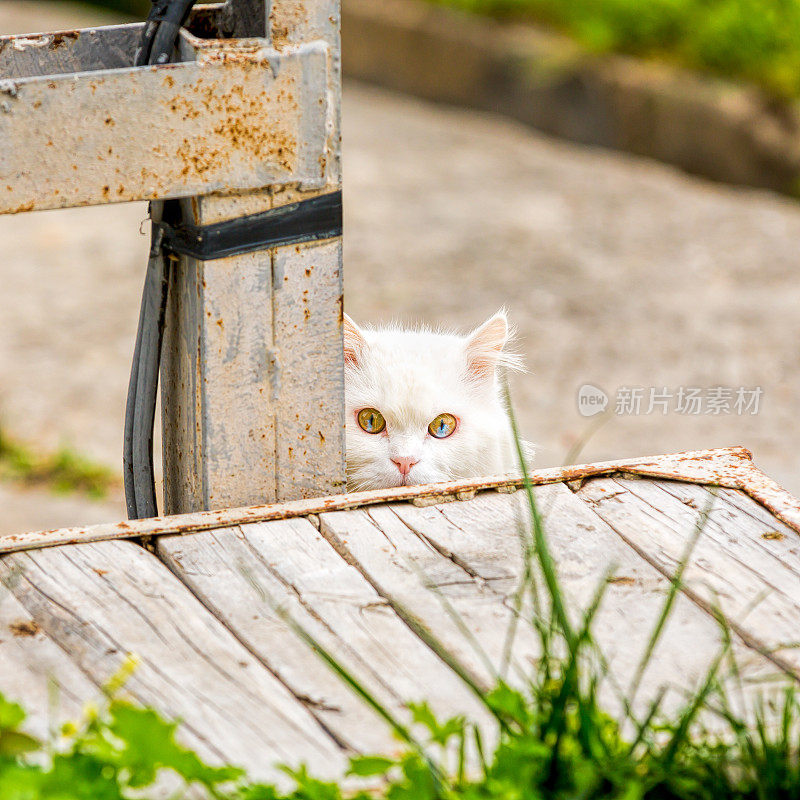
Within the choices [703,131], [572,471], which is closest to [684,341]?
[703,131]

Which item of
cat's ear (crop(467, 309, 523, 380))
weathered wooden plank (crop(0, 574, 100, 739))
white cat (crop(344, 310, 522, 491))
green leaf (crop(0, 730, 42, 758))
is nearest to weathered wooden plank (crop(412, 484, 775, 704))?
white cat (crop(344, 310, 522, 491))

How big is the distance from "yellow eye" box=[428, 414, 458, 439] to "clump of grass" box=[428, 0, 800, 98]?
6.06m

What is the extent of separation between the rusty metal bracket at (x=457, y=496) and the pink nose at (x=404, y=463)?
23 centimetres

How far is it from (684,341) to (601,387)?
0.67 metres

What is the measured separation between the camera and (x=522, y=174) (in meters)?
8.16

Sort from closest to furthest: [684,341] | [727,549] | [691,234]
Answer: [727,549], [684,341], [691,234]

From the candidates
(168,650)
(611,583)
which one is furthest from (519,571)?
(168,650)

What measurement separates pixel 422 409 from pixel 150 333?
1.87ft

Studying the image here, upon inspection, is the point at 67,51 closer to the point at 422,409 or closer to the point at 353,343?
the point at 353,343

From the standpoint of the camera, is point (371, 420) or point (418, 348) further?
point (418, 348)

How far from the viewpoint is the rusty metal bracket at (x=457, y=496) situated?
6.15 feet

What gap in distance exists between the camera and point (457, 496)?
80.7 inches

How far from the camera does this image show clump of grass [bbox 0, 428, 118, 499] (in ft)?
16.0

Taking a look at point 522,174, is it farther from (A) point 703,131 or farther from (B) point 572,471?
(B) point 572,471
